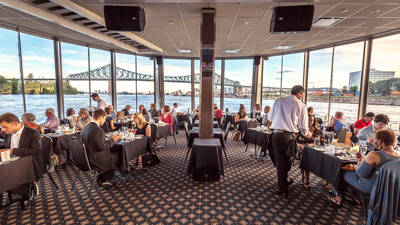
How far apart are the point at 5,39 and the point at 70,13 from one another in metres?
2.78

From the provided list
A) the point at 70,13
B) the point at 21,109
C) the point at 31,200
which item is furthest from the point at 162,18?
the point at 21,109

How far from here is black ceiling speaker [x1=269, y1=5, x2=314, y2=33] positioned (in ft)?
12.4

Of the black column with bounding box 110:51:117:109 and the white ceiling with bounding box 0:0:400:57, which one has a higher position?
the white ceiling with bounding box 0:0:400:57

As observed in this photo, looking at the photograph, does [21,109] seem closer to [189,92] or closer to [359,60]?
[189,92]

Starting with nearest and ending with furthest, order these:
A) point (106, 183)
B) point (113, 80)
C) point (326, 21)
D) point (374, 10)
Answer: point (106, 183) → point (374, 10) → point (326, 21) → point (113, 80)

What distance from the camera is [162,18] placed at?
15.7 feet

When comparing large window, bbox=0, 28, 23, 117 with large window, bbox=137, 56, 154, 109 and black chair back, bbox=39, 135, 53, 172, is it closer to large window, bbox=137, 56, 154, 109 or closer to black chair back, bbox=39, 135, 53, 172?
black chair back, bbox=39, 135, 53, 172

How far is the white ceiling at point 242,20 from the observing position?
3930mm

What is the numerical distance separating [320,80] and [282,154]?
21.5ft

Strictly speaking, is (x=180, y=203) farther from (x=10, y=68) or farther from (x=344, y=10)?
(x=10, y=68)

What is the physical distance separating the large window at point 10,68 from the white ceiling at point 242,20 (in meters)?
0.47

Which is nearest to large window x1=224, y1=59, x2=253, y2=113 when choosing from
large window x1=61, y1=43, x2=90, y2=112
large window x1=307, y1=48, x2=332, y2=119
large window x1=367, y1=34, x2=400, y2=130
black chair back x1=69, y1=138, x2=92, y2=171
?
large window x1=307, y1=48, x2=332, y2=119

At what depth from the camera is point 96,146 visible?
319 centimetres

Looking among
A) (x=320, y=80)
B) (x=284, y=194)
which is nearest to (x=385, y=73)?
(x=320, y=80)
